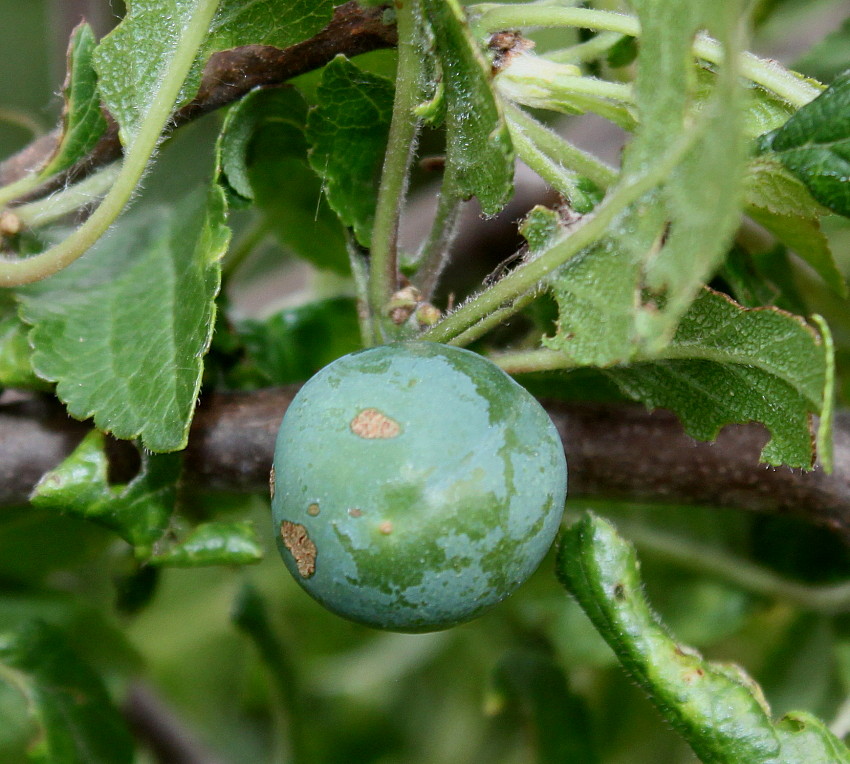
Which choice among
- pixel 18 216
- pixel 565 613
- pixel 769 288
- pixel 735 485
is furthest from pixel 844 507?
pixel 18 216

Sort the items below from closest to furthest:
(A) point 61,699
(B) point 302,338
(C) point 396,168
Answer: (C) point 396,168
(A) point 61,699
(B) point 302,338

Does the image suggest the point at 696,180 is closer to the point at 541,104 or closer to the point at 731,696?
the point at 541,104

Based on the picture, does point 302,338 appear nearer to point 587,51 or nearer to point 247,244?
point 247,244

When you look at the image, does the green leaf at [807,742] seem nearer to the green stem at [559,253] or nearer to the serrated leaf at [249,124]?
the green stem at [559,253]

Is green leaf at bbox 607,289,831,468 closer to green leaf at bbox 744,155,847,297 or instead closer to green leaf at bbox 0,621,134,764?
green leaf at bbox 744,155,847,297

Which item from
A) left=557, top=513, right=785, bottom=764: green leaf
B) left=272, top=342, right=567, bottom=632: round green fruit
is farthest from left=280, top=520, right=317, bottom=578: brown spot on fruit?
left=557, top=513, right=785, bottom=764: green leaf

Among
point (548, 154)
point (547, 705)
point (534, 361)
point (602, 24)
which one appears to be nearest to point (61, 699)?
point (547, 705)

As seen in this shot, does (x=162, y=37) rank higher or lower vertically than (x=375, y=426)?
higher
